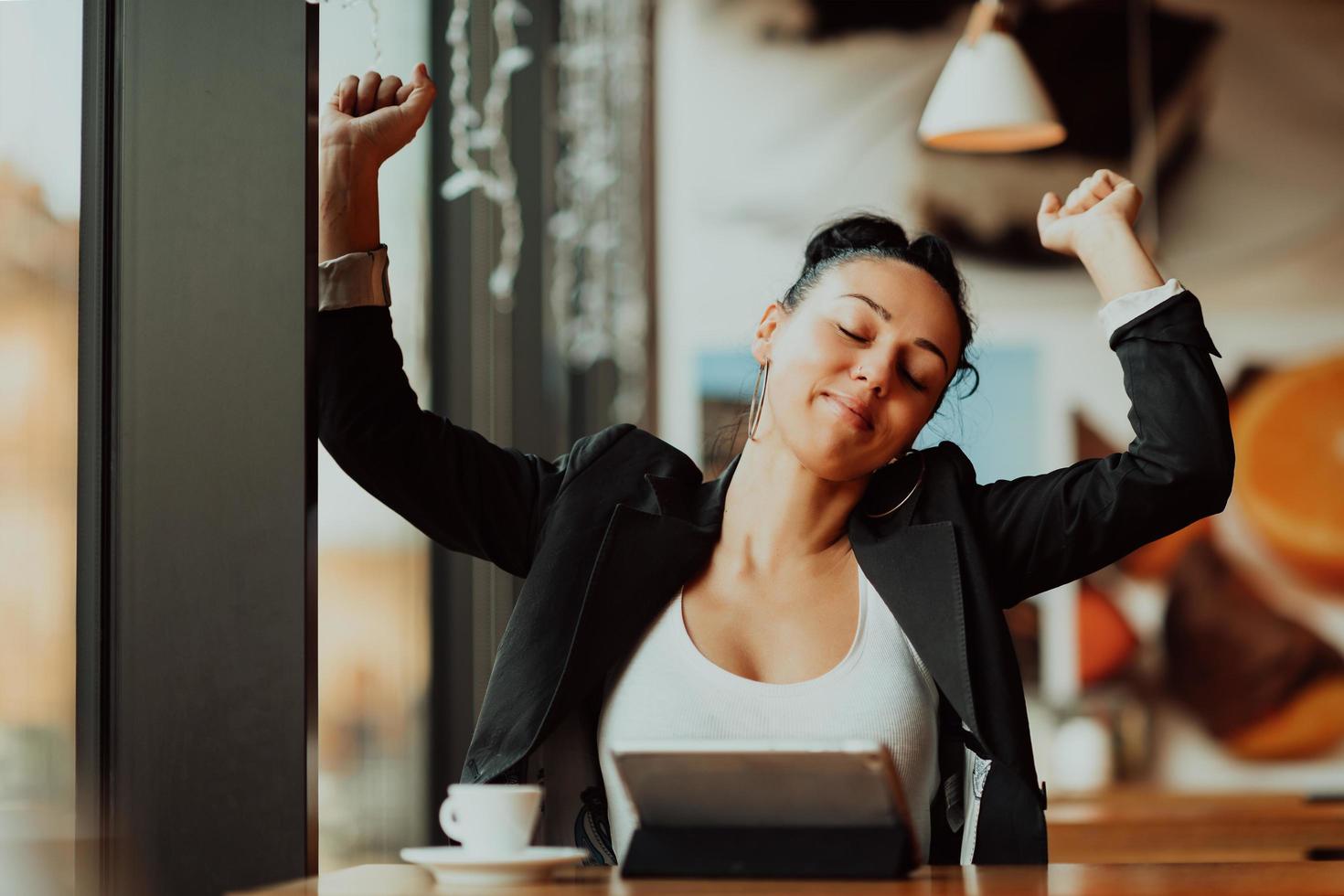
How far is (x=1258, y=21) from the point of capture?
4.53 meters

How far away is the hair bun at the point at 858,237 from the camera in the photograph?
A: 6.08ft

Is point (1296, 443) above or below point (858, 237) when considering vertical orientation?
below

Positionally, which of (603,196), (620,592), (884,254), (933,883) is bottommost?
(933,883)

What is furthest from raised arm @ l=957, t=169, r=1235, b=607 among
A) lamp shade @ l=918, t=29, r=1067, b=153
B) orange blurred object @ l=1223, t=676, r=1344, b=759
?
orange blurred object @ l=1223, t=676, r=1344, b=759

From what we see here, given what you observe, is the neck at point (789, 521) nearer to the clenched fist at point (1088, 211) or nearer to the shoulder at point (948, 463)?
the shoulder at point (948, 463)

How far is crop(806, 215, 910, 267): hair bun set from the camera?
73.0 inches

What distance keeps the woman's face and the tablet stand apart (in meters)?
0.62

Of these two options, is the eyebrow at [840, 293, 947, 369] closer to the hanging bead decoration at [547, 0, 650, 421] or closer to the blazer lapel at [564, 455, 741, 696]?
the blazer lapel at [564, 455, 741, 696]

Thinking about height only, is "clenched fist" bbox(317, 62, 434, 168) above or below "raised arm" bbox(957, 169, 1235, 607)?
above

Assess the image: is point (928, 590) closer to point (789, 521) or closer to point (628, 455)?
point (789, 521)

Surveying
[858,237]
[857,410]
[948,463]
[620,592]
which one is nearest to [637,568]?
[620,592]

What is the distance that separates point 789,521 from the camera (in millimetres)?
1762

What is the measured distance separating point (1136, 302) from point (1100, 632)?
285 centimetres

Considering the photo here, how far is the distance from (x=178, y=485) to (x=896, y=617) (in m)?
0.75
